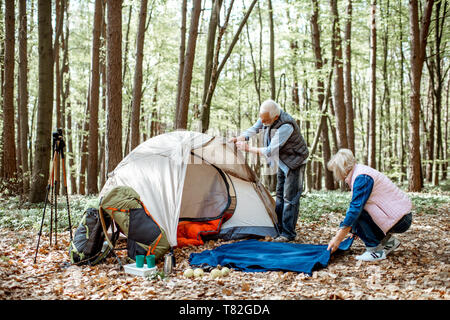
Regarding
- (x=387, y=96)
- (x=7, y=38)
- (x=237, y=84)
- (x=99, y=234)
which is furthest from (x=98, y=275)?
(x=387, y=96)

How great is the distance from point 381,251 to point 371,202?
1.86 feet

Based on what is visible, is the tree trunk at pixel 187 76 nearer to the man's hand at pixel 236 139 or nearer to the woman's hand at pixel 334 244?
the man's hand at pixel 236 139

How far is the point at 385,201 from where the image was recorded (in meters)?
3.64

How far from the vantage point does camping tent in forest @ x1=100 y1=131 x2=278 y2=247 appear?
4715 millimetres

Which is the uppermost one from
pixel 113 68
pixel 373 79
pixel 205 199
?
pixel 373 79

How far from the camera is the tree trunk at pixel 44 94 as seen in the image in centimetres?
705

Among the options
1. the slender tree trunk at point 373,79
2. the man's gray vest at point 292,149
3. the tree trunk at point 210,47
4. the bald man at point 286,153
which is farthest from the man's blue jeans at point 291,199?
the slender tree trunk at point 373,79

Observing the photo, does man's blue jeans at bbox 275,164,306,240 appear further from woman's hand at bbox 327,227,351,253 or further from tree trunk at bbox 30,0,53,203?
tree trunk at bbox 30,0,53,203

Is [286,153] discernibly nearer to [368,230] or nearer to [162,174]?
[368,230]

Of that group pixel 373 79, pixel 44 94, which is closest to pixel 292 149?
pixel 44 94

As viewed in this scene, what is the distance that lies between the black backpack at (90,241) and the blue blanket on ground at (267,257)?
101cm

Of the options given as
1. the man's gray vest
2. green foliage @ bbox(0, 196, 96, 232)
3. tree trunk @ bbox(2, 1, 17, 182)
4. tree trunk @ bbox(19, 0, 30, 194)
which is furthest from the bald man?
tree trunk @ bbox(2, 1, 17, 182)

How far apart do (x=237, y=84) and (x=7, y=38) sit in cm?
861

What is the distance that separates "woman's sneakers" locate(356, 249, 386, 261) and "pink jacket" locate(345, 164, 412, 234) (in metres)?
0.29
